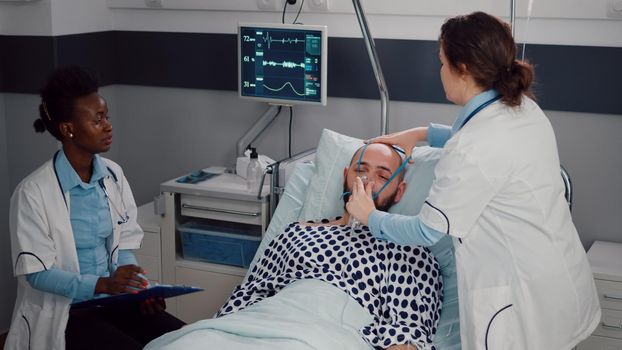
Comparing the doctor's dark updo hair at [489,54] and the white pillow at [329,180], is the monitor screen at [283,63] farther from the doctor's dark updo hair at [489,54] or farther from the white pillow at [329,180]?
the doctor's dark updo hair at [489,54]

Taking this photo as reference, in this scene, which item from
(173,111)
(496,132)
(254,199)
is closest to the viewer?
(496,132)

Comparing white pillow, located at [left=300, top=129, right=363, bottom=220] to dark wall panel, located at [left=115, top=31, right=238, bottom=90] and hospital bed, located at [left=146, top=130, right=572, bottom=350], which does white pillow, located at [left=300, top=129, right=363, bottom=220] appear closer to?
hospital bed, located at [left=146, top=130, right=572, bottom=350]

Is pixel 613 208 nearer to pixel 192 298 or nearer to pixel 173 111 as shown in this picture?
pixel 192 298

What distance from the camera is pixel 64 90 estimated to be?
7.38 ft

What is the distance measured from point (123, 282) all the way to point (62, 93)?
1.87ft

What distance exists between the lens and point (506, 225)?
2.07 m

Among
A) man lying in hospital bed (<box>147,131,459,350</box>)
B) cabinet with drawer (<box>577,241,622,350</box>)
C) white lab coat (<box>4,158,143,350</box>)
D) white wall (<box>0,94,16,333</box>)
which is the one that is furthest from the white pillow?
white wall (<box>0,94,16,333</box>)

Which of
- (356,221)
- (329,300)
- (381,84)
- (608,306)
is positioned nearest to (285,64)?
(381,84)

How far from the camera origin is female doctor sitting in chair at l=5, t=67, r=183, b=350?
2.18 metres

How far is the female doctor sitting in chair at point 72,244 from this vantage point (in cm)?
218

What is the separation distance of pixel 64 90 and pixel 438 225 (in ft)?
3.68

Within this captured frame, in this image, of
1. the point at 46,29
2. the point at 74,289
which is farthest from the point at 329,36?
the point at 74,289

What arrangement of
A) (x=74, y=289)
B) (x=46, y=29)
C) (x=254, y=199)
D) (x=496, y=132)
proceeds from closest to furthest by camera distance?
(x=496, y=132)
(x=74, y=289)
(x=254, y=199)
(x=46, y=29)

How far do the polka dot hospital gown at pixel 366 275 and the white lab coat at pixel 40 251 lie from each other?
1.55 ft
